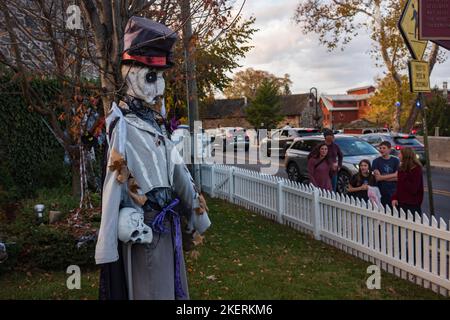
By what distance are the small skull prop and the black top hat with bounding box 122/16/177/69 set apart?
42.6 inches

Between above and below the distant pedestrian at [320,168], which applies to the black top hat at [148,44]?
above

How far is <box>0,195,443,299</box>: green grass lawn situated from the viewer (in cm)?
507

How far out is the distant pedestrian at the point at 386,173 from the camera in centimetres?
747

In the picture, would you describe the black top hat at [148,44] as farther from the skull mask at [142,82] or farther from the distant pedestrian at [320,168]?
the distant pedestrian at [320,168]

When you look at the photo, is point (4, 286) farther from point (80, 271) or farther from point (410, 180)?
point (410, 180)

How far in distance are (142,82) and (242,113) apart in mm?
67997

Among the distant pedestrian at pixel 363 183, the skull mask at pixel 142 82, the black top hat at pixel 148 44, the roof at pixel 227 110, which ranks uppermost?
the roof at pixel 227 110

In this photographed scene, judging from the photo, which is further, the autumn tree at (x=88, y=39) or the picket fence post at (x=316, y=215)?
the picket fence post at (x=316, y=215)

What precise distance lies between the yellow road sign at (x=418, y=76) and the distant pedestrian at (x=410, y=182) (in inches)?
45.3

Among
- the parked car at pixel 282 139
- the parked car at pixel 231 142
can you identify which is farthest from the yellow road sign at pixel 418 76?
the parked car at pixel 231 142

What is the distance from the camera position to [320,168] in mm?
8586

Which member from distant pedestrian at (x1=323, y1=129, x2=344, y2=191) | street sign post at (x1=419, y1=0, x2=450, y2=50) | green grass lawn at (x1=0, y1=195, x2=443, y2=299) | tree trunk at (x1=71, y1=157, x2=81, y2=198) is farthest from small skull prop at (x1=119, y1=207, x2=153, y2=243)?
distant pedestrian at (x1=323, y1=129, x2=344, y2=191)

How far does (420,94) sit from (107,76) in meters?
4.18

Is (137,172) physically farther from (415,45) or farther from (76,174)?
(76,174)
